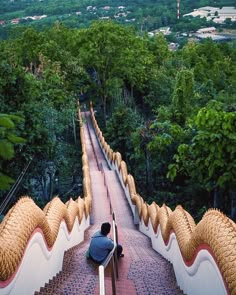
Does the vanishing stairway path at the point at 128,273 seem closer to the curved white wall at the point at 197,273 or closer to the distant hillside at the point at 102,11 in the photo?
the curved white wall at the point at 197,273

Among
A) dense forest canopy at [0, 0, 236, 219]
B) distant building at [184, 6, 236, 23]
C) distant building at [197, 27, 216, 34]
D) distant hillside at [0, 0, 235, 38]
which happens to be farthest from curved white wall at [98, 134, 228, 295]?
distant building at [184, 6, 236, 23]

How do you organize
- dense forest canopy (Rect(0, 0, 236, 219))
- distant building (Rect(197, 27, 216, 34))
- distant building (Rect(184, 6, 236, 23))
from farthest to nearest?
distant building (Rect(184, 6, 236, 23)) < distant building (Rect(197, 27, 216, 34)) < dense forest canopy (Rect(0, 0, 236, 219))

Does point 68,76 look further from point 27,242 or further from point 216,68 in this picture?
point 27,242

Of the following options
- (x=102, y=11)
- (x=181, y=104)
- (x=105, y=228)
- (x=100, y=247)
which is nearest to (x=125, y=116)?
(x=181, y=104)

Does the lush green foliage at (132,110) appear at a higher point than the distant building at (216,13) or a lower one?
higher

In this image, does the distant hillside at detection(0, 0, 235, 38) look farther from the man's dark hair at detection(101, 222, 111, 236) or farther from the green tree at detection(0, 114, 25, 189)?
the green tree at detection(0, 114, 25, 189)

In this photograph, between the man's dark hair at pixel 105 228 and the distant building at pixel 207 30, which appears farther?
the distant building at pixel 207 30

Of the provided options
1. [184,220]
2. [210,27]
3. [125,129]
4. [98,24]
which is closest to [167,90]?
[98,24]

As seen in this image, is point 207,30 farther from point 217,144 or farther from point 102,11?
point 217,144

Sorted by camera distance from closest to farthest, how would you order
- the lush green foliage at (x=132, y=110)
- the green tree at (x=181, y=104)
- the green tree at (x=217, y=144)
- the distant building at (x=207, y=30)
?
the green tree at (x=217, y=144)
the lush green foliage at (x=132, y=110)
the green tree at (x=181, y=104)
the distant building at (x=207, y=30)

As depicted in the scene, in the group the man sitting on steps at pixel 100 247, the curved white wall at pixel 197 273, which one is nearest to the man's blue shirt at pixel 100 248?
the man sitting on steps at pixel 100 247
